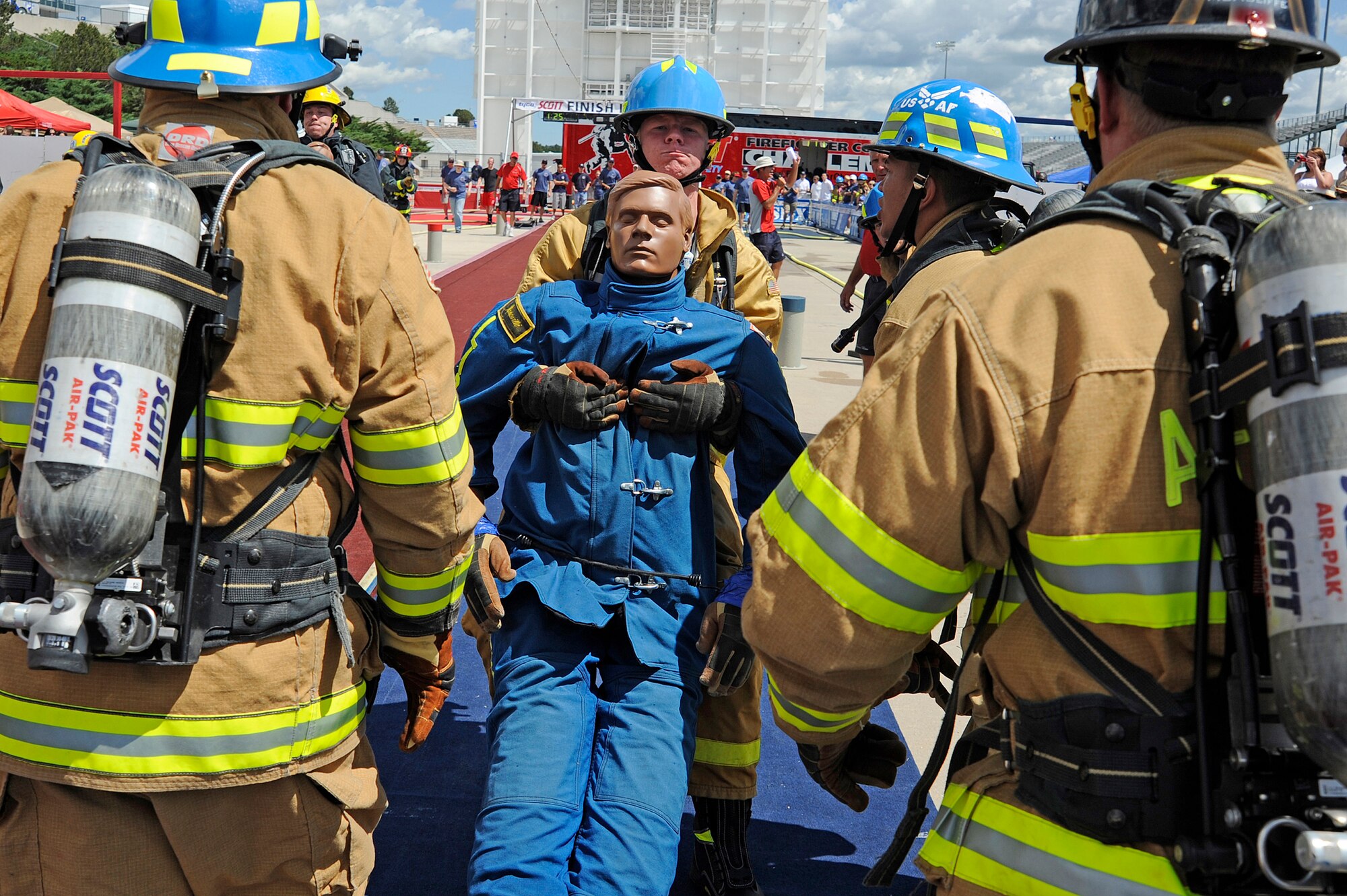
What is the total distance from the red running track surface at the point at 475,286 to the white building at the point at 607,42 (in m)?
54.5

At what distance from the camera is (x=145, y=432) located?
1779 mm

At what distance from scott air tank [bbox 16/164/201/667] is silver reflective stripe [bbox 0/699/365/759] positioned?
1.06 ft

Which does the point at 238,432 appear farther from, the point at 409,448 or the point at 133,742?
the point at 133,742

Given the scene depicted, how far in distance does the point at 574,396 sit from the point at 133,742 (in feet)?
4.22

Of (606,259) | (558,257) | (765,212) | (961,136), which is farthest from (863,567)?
(765,212)

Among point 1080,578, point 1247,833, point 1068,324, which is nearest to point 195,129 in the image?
point 1068,324

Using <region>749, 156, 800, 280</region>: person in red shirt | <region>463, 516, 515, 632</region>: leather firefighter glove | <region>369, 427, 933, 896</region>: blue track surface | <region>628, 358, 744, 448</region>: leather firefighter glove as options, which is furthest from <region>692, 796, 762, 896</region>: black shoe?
<region>749, 156, 800, 280</region>: person in red shirt

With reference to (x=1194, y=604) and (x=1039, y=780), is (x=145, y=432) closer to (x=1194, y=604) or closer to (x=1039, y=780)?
(x=1039, y=780)

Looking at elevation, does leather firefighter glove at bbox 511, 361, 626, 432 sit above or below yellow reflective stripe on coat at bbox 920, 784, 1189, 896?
above

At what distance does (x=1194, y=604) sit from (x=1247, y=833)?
280mm

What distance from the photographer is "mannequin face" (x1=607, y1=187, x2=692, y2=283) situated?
3086 millimetres

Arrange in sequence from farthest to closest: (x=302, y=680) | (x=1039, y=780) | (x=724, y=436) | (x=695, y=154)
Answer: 1. (x=695, y=154)
2. (x=724, y=436)
3. (x=302, y=680)
4. (x=1039, y=780)

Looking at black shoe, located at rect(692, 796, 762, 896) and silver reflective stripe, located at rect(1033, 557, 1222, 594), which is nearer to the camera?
silver reflective stripe, located at rect(1033, 557, 1222, 594)

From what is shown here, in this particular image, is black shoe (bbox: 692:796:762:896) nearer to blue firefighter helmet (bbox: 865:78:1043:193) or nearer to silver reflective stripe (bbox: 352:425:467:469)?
silver reflective stripe (bbox: 352:425:467:469)
